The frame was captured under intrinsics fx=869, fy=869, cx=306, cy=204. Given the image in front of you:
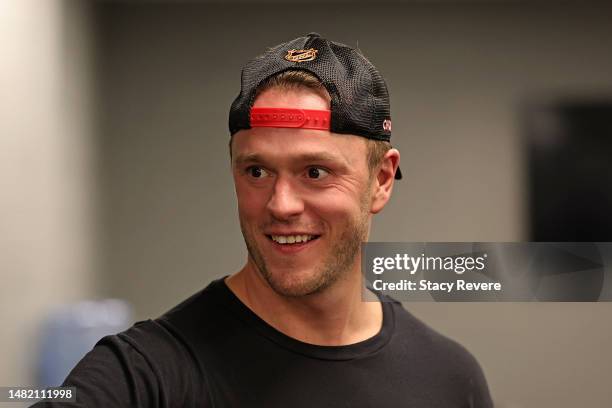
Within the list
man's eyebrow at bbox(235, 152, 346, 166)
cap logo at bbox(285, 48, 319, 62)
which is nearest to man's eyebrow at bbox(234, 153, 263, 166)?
man's eyebrow at bbox(235, 152, 346, 166)

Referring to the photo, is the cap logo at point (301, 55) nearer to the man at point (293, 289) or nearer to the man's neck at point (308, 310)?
the man at point (293, 289)

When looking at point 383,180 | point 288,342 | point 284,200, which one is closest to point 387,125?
point 383,180

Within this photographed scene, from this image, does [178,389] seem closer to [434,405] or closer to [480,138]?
[434,405]

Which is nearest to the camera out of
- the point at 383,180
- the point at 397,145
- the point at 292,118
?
the point at 292,118

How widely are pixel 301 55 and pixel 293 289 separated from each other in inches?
10.7

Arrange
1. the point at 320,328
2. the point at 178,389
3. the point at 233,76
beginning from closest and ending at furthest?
1. the point at 178,389
2. the point at 320,328
3. the point at 233,76

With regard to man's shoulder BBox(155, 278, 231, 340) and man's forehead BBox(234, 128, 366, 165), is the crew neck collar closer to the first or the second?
man's shoulder BBox(155, 278, 231, 340)

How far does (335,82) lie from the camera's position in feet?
3.24

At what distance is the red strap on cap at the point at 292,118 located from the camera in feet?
3.18

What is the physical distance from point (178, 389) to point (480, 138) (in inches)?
22.5

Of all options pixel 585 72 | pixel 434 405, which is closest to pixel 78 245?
pixel 434 405

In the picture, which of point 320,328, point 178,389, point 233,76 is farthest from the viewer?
point 233,76

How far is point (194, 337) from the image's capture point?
1.00 m

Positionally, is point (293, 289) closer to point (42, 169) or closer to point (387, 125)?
point (387, 125)
